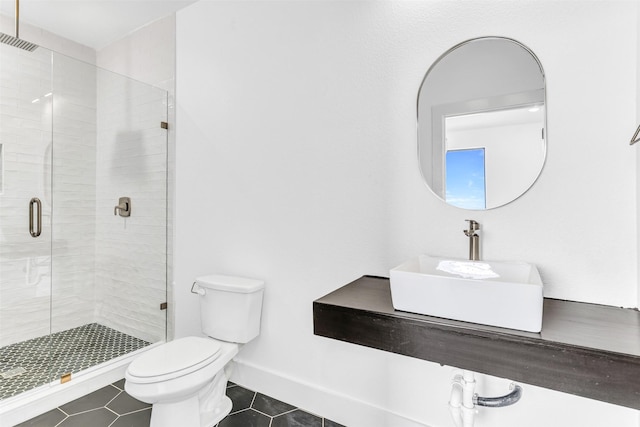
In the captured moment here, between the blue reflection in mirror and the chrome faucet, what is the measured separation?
87mm

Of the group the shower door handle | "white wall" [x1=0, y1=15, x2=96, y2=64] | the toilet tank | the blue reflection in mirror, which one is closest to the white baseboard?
the toilet tank

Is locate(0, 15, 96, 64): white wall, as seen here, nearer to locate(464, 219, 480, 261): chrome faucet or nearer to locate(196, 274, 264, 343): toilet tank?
locate(196, 274, 264, 343): toilet tank

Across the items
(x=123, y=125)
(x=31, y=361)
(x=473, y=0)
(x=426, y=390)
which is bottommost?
(x=31, y=361)

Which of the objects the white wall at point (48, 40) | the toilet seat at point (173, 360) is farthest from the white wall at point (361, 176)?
the white wall at point (48, 40)

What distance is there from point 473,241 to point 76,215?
2.73m

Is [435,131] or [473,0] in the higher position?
[473,0]

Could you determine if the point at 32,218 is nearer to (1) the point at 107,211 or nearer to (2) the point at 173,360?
(1) the point at 107,211

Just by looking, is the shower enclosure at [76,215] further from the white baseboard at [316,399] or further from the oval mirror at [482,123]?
the oval mirror at [482,123]

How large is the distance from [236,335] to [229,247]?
0.55 meters

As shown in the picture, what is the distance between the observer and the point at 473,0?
1.45 m

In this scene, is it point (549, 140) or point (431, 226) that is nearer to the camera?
point (549, 140)

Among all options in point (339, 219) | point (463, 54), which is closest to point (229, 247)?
point (339, 219)

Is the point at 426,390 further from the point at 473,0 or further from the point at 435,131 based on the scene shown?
the point at 473,0

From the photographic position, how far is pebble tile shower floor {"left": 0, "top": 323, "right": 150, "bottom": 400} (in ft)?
6.58
